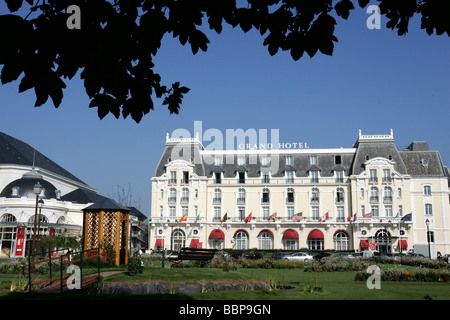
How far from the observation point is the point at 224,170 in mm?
61500

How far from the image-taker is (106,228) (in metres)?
22.8

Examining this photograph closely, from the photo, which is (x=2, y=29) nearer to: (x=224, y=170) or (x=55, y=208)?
(x=55, y=208)

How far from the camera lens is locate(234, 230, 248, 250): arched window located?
5881cm

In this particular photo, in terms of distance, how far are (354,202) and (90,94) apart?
185 feet

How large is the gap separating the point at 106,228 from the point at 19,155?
42.0 meters

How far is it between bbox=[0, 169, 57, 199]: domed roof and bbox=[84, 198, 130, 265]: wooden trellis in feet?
99.9

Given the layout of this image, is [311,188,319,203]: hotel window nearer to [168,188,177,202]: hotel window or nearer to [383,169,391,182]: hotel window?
[383,169,391,182]: hotel window

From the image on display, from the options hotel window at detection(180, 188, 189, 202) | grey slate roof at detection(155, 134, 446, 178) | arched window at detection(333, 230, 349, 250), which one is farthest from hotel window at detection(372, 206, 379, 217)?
hotel window at detection(180, 188, 189, 202)

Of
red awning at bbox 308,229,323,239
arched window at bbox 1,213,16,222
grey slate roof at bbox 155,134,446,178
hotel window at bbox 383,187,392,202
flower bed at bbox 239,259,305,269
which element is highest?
grey slate roof at bbox 155,134,446,178

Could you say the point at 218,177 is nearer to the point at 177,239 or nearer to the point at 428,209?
the point at 177,239

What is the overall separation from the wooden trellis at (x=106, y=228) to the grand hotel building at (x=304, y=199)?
34.0 metres

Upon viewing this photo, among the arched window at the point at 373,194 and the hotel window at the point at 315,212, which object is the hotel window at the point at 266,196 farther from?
the arched window at the point at 373,194

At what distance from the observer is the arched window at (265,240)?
5828cm
